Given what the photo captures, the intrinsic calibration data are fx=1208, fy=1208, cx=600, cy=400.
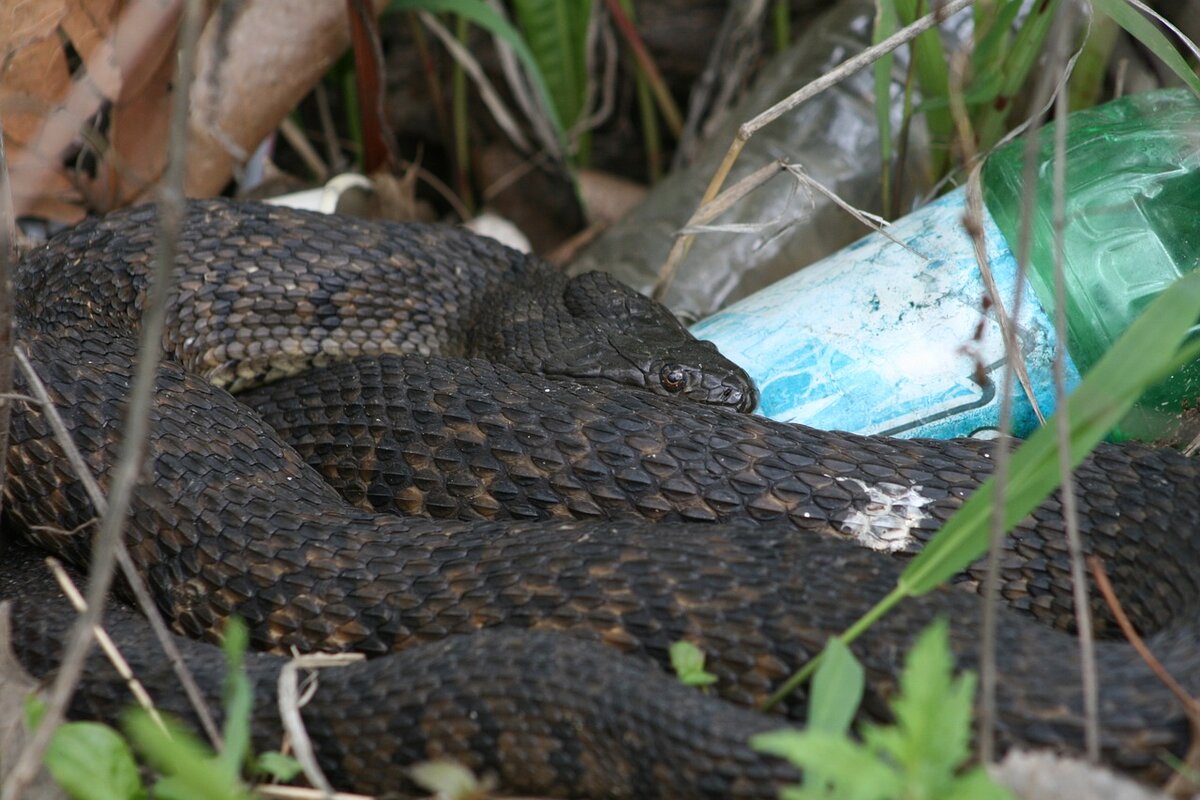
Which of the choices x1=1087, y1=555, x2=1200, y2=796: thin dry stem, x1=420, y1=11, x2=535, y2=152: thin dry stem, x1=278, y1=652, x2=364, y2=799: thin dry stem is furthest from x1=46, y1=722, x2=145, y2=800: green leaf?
x1=420, y1=11, x2=535, y2=152: thin dry stem

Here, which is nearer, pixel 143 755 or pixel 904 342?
pixel 143 755

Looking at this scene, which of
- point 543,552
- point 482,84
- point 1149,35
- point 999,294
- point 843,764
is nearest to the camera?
point 843,764

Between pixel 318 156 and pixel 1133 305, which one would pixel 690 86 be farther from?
pixel 1133 305

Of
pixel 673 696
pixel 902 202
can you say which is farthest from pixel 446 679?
pixel 902 202

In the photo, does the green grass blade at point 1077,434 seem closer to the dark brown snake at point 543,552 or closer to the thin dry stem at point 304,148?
the dark brown snake at point 543,552

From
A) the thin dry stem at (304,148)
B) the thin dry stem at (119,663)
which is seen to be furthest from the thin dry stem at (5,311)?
the thin dry stem at (304,148)

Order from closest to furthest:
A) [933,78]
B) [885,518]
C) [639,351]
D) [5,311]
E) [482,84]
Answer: [5,311] → [885,518] → [639,351] → [933,78] → [482,84]

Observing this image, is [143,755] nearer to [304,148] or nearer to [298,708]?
[298,708]

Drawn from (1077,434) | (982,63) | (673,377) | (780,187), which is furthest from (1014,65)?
(1077,434)
